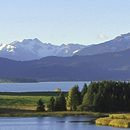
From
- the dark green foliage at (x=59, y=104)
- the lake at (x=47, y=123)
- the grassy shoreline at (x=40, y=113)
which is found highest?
the dark green foliage at (x=59, y=104)

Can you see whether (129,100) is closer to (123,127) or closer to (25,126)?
(123,127)

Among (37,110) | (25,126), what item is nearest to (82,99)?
(37,110)

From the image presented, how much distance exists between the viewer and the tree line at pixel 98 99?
9569 centimetres

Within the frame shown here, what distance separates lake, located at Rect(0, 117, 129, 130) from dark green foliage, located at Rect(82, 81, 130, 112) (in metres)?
11.5

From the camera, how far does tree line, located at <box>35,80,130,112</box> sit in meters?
95.7

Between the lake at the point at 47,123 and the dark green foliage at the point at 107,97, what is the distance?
37.8 feet

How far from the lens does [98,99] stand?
9488cm

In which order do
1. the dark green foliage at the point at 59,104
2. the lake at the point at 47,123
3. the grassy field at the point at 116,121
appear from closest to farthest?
the lake at the point at 47,123 → the grassy field at the point at 116,121 → the dark green foliage at the point at 59,104

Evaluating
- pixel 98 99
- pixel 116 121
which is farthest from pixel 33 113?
pixel 116 121

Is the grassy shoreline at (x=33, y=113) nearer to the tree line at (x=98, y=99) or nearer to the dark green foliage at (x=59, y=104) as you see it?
the tree line at (x=98, y=99)

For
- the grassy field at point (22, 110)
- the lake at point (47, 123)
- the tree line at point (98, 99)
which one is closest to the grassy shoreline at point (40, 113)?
the grassy field at point (22, 110)

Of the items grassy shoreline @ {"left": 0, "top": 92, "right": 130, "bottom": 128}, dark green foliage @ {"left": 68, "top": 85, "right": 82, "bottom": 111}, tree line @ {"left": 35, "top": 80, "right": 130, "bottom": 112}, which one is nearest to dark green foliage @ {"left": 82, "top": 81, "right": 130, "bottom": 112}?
tree line @ {"left": 35, "top": 80, "right": 130, "bottom": 112}

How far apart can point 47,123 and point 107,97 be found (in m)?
22.6

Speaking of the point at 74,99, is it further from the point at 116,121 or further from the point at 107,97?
the point at 116,121
